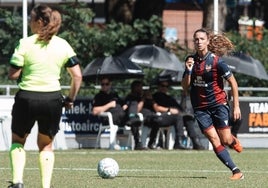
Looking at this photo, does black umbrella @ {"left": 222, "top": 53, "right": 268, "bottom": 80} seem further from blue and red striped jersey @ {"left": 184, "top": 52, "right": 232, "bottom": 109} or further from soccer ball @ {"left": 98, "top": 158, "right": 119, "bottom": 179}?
soccer ball @ {"left": 98, "top": 158, "right": 119, "bottom": 179}

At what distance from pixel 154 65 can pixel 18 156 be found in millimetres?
12558

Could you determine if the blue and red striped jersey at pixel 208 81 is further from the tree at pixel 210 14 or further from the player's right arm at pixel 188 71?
the tree at pixel 210 14

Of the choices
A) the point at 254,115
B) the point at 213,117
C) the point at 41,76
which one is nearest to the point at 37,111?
the point at 41,76

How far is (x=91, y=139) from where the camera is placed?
2234cm

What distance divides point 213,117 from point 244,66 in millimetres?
9640

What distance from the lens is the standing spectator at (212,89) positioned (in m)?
13.1

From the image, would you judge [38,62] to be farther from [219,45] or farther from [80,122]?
[80,122]

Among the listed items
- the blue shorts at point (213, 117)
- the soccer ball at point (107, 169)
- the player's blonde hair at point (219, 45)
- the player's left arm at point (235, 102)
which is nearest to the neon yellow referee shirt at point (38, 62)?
the soccer ball at point (107, 169)

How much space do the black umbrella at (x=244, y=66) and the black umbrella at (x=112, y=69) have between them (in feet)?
6.71

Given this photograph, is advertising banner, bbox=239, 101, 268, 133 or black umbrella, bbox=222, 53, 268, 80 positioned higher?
black umbrella, bbox=222, 53, 268, 80

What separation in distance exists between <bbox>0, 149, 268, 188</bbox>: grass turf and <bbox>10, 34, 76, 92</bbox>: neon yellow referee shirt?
2.15 m

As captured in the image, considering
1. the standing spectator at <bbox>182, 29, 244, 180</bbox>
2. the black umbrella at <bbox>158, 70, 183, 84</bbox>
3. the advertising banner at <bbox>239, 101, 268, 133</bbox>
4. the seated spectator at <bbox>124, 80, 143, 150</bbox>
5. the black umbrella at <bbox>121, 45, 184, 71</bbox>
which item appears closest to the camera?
the standing spectator at <bbox>182, 29, 244, 180</bbox>

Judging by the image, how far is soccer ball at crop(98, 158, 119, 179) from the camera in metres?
12.9

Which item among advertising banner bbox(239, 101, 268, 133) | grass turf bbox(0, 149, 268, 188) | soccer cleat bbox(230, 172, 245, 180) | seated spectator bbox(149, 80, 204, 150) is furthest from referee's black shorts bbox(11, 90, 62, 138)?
advertising banner bbox(239, 101, 268, 133)
